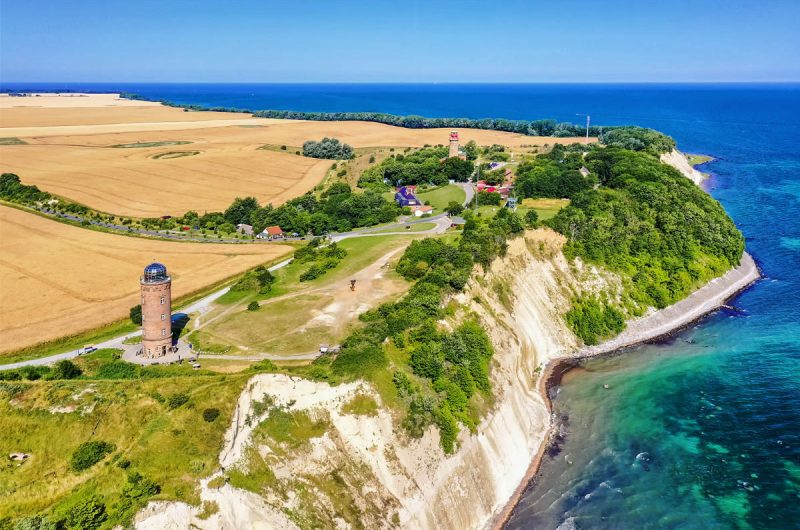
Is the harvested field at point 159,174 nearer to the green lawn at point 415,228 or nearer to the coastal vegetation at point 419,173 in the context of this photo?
the coastal vegetation at point 419,173

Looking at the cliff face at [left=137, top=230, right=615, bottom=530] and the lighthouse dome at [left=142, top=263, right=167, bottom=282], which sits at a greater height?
the lighthouse dome at [left=142, top=263, right=167, bottom=282]

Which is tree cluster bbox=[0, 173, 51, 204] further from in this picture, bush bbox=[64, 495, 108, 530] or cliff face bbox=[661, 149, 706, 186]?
cliff face bbox=[661, 149, 706, 186]

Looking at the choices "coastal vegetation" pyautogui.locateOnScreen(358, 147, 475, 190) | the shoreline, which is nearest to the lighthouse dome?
the shoreline

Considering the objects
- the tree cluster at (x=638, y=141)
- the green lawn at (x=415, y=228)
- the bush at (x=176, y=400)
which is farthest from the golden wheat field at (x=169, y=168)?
the bush at (x=176, y=400)

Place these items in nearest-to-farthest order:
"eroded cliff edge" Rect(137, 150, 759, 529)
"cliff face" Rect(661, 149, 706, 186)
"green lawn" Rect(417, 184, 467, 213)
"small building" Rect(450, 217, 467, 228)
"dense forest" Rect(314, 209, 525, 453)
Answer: "eroded cliff edge" Rect(137, 150, 759, 529) < "dense forest" Rect(314, 209, 525, 453) < "small building" Rect(450, 217, 467, 228) < "green lawn" Rect(417, 184, 467, 213) < "cliff face" Rect(661, 149, 706, 186)

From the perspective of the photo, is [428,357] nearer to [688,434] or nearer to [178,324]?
[688,434]

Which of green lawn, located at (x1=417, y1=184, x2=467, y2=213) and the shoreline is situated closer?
the shoreline

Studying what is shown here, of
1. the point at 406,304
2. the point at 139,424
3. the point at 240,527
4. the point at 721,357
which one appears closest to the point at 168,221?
the point at 406,304
